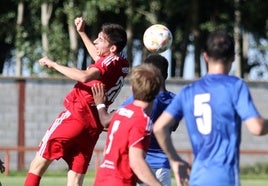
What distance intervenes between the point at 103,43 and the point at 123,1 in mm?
27524

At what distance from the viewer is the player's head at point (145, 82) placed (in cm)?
762

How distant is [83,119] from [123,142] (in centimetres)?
315

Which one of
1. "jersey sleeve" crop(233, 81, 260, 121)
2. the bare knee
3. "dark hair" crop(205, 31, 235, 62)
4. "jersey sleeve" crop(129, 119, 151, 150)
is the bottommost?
the bare knee

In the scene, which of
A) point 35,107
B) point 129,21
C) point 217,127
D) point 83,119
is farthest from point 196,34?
point 217,127

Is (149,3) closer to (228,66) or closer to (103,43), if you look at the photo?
(103,43)

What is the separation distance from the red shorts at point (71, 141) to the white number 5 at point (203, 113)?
3752 mm

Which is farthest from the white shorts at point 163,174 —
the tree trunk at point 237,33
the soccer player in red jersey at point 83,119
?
the tree trunk at point 237,33

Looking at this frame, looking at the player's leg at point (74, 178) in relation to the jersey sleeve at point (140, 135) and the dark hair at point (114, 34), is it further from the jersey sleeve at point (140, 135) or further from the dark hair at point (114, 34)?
the jersey sleeve at point (140, 135)

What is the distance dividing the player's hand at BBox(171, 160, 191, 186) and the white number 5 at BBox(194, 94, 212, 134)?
271 mm

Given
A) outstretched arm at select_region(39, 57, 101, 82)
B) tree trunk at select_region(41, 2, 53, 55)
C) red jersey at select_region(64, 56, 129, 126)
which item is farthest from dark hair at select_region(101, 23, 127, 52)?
tree trunk at select_region(41, 2, 53, 55)

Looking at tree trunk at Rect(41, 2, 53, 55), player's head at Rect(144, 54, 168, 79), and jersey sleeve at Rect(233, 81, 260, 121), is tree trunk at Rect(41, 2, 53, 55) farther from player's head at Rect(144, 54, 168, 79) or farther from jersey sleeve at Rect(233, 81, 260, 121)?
jersey sleeve at Rect(233, 81, 260, 121)

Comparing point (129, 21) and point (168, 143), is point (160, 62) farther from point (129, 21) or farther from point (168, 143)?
point (129, 21)

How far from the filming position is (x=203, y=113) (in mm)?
7230

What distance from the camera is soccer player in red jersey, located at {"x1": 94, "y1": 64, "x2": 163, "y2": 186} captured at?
7621mm
